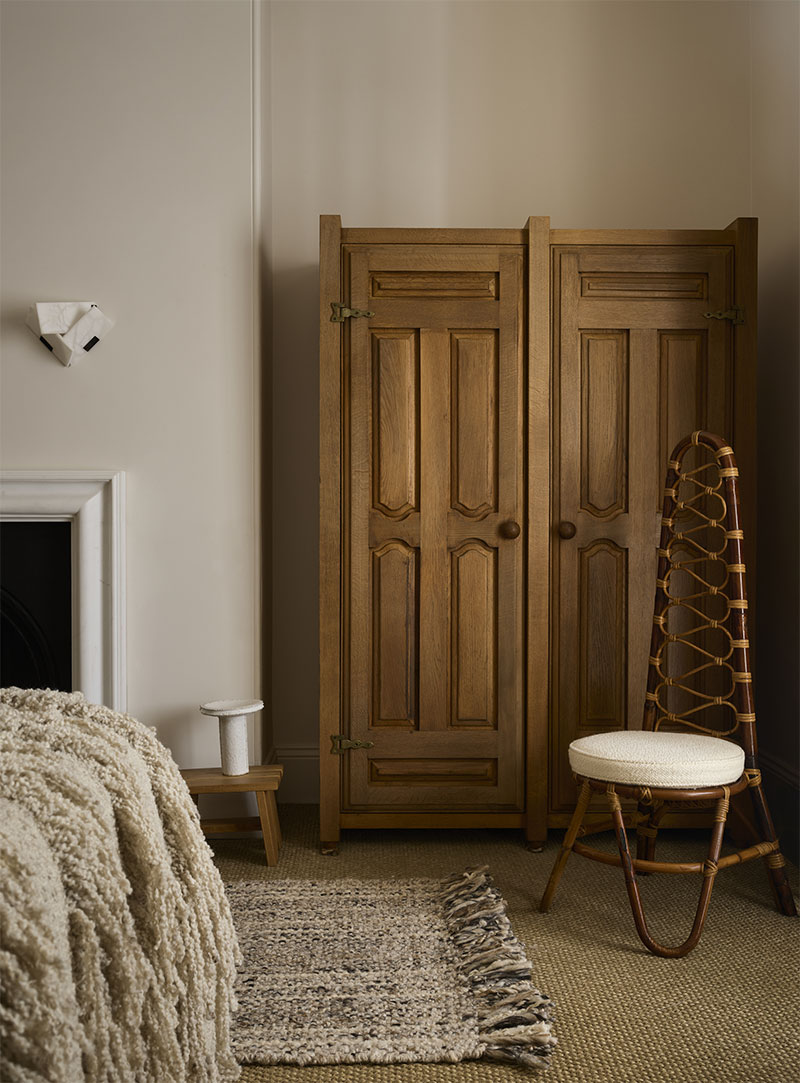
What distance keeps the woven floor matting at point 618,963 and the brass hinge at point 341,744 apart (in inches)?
11.8

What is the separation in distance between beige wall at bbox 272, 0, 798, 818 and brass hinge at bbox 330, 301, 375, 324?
1.70 ft

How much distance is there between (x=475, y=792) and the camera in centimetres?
247

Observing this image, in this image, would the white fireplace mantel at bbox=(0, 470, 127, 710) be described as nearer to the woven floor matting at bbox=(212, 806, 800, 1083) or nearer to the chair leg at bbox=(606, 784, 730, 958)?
the woven floor matting at bbox=(212, 806, 800, 1083)

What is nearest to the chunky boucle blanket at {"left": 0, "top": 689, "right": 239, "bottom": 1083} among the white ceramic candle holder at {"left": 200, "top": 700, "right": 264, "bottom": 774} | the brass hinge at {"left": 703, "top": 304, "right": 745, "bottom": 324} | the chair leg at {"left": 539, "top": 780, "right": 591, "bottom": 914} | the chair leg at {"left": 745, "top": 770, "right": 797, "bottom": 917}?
the chair leg at {"left": 539, "top": 780, "right": 591, "bottom": 914}

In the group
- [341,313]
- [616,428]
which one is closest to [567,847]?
[616,428]

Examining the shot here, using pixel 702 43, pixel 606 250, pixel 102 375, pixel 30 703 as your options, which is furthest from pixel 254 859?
pixel 702 43

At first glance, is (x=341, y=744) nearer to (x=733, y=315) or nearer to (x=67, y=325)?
(x=67, y=325)

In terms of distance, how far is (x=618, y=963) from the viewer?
1.77m

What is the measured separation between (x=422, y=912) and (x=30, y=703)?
1.09 metres

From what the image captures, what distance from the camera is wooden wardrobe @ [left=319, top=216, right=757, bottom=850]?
96.3 inches

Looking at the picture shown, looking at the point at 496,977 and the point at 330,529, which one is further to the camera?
the point at 330,529

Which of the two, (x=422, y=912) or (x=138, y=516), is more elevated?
(x=138, y=516)

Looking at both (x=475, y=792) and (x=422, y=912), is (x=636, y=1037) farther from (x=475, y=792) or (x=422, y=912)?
(x=475, y=792)

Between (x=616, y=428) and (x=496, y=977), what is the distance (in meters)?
1.51
